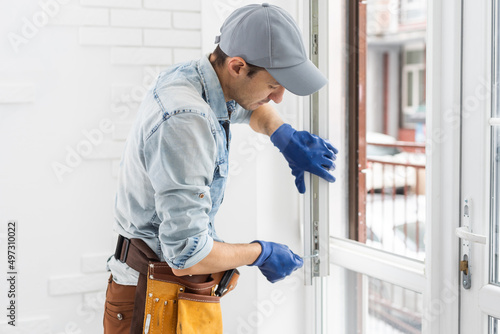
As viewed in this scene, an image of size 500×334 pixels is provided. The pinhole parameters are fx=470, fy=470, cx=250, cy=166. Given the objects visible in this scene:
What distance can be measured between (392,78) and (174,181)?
39.1 ft

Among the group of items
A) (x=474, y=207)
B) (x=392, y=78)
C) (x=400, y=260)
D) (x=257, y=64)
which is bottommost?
(x=400, y=260)

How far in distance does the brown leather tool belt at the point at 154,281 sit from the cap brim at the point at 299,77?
0.59m

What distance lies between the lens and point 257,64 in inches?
48.2

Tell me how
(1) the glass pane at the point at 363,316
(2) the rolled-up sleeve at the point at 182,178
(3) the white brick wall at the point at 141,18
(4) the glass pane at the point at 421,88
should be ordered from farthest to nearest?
(4) the glass pane at the point at 421,88 → (1) the glass pane at the point at 363,316 → (3) the white brick wall at the point at 141,18 → (2) the rolled-up sleeve at the point at 182,178

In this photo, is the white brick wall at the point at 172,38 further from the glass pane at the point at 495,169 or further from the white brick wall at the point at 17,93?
the glass pane at the point at 495,169

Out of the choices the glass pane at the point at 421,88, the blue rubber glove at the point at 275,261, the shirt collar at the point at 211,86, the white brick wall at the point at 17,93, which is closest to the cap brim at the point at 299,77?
the shirt collar at the point at 211,86

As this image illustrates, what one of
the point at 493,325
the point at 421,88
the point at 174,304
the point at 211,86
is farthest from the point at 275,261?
the point at 421,88

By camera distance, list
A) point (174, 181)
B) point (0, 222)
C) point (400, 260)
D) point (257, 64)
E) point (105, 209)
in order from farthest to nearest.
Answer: point (105, 209) → point (0, 222) → point (400, 260) → point (257, 64) → point (174, 181)

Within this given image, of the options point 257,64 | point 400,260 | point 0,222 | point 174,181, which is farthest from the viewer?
point 0,222

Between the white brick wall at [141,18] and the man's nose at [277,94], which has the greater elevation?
the white brick wall at [141,18]

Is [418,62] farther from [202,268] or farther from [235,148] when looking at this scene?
[202,268]

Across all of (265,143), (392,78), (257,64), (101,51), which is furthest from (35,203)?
(392,78)

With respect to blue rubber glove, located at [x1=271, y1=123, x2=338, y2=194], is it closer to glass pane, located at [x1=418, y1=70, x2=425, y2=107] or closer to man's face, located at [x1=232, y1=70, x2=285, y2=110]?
man's face, located at [x1=232, y1=70, x2=285, y2=110]

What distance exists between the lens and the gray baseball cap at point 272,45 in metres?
1.21
